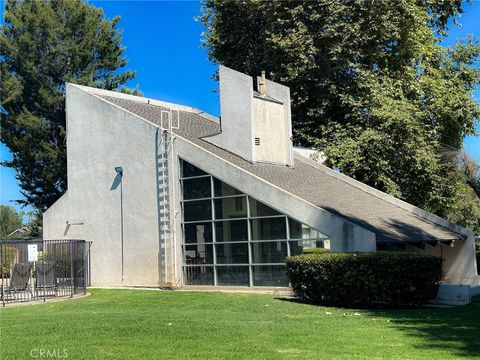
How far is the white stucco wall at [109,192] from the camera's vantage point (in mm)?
23328

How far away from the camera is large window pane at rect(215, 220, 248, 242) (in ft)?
66.9

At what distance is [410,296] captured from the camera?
1518cm

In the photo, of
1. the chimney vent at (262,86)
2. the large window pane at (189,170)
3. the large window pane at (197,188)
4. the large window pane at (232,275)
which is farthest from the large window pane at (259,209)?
the chimney vent at (262,86)

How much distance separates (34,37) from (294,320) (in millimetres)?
36234

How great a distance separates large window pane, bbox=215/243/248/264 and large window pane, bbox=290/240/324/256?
203 cm

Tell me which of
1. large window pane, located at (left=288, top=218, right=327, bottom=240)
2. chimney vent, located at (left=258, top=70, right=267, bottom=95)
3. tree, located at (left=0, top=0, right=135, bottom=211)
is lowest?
large window pane, located at (left=288, top=218, right=327, bottom=240)

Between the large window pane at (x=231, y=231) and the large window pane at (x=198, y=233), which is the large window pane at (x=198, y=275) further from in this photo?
the large window pane at (x=231, y=231)

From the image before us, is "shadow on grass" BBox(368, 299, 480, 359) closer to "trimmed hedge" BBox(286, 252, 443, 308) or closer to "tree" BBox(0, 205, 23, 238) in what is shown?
"trimmed hedge" BBox(286, 252, 443, 308)

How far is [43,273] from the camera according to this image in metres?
18.8

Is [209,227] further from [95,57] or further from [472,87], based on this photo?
[95,57]

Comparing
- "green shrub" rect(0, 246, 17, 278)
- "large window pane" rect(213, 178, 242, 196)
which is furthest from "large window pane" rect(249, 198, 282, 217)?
"green shrub" rect(0, 246, 17, 278)

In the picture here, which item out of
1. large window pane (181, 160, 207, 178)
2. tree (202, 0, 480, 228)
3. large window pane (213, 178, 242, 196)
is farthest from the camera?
tree (202, 0, 480, 228)

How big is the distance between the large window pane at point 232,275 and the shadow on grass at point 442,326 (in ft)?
21.7

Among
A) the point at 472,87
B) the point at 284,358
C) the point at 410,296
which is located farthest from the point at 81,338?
the point at 472,87
